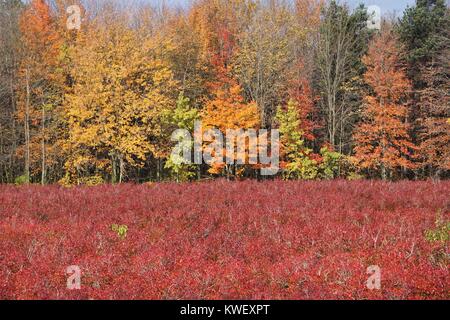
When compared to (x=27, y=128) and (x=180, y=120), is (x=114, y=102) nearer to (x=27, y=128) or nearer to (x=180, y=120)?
(x=180, y=120)

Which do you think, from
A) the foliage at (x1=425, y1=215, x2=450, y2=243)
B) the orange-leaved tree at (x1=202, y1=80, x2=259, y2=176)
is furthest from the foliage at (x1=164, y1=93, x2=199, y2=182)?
the foliage at (x1=425, y1=215, x2=450, y2=243)

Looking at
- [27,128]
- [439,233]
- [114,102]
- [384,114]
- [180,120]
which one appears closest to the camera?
[439,233]

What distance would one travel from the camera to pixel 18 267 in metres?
6.71

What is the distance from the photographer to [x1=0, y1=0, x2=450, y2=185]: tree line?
2500cm

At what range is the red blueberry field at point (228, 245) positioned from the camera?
5.64 m

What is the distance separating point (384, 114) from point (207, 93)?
1426cm

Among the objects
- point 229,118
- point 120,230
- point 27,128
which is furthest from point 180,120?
point 120,230

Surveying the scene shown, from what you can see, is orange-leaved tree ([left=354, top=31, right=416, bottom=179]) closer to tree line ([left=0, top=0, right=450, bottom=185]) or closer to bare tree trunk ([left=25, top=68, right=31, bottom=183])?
tree line ([left=0, top=0, right=450, bottom=185])

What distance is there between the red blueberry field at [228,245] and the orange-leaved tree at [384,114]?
17.2m

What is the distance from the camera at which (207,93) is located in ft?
120

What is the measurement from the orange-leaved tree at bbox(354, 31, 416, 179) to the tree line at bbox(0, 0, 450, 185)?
0.11 m

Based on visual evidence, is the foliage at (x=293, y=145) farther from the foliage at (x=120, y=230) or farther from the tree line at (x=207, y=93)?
the foliage at (x=120, y=230)

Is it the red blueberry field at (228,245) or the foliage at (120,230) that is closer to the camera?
the red blueberry field at (228,245)

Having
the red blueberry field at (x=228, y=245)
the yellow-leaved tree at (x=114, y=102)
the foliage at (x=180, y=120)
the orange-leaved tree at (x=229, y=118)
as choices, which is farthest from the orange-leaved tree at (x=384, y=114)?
the red blueberry field at (x=228, y=245)
